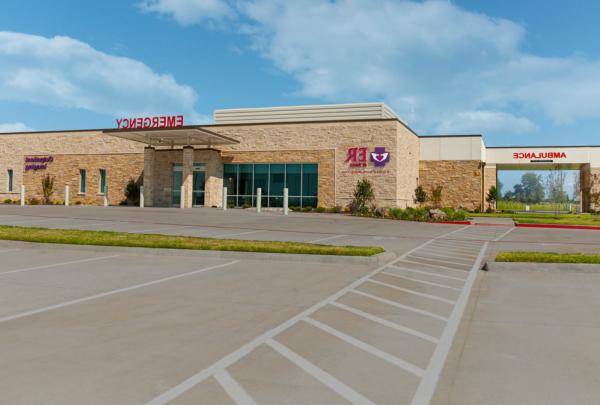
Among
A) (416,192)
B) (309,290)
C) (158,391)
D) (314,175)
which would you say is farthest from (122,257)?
(416,192)

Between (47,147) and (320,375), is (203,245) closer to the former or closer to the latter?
(320,375)

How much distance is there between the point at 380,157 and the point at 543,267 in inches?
948

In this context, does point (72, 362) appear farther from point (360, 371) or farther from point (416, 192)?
point (416, 192)

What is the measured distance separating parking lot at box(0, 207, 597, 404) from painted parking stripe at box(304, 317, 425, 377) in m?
0.02

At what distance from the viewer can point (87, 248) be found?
42.3ft

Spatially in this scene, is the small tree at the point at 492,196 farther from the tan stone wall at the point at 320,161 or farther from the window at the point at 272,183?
the window at the point at 272,183

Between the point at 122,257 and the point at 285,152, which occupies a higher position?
the point at 285,152

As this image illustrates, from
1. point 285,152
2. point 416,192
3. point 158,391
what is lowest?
point 158,391

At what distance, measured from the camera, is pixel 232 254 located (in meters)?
11.9

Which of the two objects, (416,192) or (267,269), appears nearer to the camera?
(267,269)

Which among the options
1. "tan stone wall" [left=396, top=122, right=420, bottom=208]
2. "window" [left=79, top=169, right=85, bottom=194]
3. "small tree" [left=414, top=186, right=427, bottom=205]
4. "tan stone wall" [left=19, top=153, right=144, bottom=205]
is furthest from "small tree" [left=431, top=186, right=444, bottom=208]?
"window" [left=79, top=169, right=85, bottom=194]

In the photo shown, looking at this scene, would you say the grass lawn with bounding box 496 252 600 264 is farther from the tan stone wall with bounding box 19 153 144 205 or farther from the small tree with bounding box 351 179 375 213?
the tan stone wall with bounding box 19 153 144 205

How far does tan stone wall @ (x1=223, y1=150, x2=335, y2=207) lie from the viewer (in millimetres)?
35062

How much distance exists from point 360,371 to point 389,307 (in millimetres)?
2725
